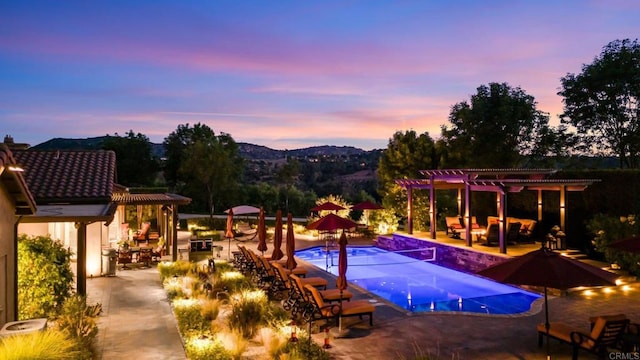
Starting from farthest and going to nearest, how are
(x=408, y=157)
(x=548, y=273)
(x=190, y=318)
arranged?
1. (x=408, y=157)
2. (x=190, y=318)
3. (x=548, y=273)

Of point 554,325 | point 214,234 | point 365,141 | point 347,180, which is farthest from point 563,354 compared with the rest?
point 347,180

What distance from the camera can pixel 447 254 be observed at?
1936 cm

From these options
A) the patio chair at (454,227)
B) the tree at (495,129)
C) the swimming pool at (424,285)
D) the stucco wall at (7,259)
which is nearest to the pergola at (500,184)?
the patio chair at (454,227)

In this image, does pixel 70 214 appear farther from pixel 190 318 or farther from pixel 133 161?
pixel 133 161

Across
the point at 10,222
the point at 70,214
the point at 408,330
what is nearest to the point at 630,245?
the point at 408,330

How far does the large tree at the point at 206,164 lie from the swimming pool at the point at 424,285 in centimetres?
1615

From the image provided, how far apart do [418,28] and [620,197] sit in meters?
11.9

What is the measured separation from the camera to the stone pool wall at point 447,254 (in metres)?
17.2

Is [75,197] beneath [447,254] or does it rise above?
above

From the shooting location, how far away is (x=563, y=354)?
8.39m

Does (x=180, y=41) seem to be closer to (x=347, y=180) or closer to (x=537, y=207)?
(x=537, y=207)

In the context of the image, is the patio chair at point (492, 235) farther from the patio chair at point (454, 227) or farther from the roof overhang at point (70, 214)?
the roof overhang at point (70, 214)

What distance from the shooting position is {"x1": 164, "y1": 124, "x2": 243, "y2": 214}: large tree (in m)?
36.4

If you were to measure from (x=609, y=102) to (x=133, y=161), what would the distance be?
3910cm
